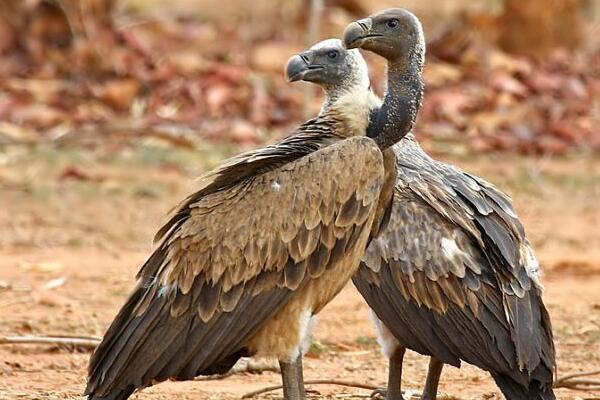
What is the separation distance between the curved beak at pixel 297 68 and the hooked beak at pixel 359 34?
0.61 meters

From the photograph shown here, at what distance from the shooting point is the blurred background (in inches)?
320

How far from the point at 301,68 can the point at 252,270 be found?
1.35m

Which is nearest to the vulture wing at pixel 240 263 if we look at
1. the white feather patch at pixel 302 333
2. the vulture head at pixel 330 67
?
the white feather patch at pixel 302 333

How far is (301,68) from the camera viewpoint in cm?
676

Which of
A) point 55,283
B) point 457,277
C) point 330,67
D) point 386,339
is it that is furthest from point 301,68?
point 55,283

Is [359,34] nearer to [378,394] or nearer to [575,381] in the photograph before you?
[378,394]

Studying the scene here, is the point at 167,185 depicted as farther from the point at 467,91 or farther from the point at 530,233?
the point at 467,91

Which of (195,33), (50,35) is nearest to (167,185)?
(50,35)

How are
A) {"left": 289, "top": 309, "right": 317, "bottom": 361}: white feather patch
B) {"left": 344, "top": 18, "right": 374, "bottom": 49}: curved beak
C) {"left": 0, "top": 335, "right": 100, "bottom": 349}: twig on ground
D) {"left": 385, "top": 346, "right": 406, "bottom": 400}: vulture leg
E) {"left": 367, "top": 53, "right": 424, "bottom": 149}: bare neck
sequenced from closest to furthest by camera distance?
1. {"left": 289, "top": 309, "right": 317, "bottom": 361}: white feather patch
2. {"left": 367, "top": 53, "right": 424, "bottom": 149}: bare neck
3. {"left": 344, "top": 18, "right": 374, "bottom": 49}: curved beak
4. {"left": 385, "top": 346, "right": 406, "bottom": 400}: vulture leg
5. {"left": 0, "top": 335, "right": 100, "bottom": 349}: twig on ground

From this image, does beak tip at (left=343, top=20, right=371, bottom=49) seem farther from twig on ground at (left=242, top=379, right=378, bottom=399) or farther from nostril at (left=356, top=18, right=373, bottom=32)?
twig on ground at (left=242, top=379, right=378, bottom=399)

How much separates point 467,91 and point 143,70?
3473mm

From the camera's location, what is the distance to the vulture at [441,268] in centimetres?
604

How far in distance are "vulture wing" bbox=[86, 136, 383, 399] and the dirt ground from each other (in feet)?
3.02

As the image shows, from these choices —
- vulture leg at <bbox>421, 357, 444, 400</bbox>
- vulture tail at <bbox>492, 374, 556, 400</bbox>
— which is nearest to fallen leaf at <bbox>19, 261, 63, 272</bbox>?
vulture leg at <bbox>421, 357, 444, 400</bbox>
